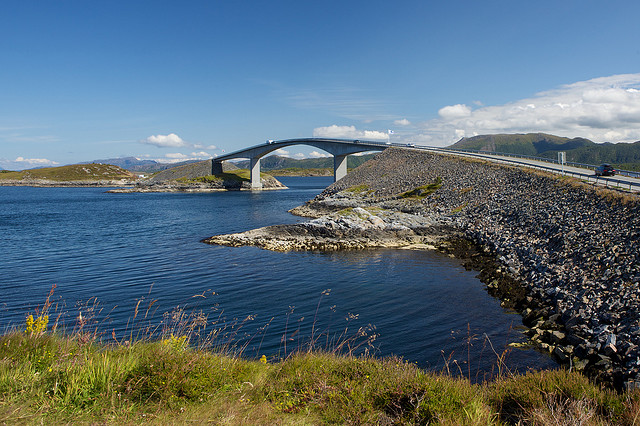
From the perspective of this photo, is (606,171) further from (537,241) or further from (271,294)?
(271,294)

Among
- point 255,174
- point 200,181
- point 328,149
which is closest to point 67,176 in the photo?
point 200,181

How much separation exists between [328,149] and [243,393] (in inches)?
3951

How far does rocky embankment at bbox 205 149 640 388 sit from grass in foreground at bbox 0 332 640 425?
5134 millimetres

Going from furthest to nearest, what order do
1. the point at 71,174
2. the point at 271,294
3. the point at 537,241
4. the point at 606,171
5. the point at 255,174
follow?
1. the point at 71,174
2. the point at 255,174
3. the point at 606,171
4. the point at 537,241
5. the point at 271,294

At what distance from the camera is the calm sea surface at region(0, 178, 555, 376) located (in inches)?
531

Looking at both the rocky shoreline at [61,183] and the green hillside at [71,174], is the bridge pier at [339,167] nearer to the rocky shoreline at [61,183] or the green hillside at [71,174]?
the rocky shoreline at [61,183]

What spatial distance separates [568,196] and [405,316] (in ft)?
69.2

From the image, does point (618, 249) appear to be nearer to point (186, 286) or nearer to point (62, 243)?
point (186, 286)

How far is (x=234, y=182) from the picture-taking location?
13062 centimetres

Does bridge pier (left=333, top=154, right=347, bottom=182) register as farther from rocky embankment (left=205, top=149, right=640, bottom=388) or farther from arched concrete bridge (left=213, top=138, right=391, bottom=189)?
rocky embankment (left=205, top=149, right=640, bottom=388)

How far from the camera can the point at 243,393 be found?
6.25 meters

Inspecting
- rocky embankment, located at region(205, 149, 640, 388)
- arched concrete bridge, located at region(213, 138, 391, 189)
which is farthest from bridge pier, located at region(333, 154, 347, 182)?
rocky embankment, located at region(205, 149, 640, 388)

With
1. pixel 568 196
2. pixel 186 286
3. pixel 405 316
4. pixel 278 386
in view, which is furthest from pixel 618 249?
pixel 186 286

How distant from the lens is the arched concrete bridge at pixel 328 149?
95.4m
